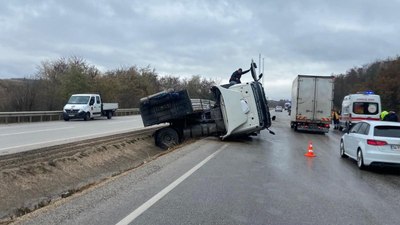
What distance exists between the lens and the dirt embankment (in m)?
9.48

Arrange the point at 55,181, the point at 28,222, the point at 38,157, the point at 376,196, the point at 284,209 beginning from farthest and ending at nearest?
the point at 38,157
the point at 55,181
the point at 376,196
the point at 284,209
the point at 28,222

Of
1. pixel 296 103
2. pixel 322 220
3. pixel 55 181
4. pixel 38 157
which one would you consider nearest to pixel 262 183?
pixel 322 220

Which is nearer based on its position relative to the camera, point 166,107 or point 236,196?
point 236,196

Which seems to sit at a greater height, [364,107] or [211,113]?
[364,107]

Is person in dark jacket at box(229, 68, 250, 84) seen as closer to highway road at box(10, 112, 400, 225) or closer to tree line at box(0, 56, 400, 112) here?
tree line at box(0, 56, 400, 112)

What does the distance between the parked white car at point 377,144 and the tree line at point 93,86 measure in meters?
9.62

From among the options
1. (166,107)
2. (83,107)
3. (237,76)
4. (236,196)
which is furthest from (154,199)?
(83,107)

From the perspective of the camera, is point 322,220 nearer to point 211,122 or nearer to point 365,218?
point 365,218

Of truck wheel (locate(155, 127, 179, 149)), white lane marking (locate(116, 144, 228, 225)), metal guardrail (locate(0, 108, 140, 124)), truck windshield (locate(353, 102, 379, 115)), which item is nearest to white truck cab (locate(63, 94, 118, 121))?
metal guardrail (locate(0, 108, 140, 124))

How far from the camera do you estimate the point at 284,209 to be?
268 inches

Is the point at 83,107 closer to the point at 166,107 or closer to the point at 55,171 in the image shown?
the point at 166,107

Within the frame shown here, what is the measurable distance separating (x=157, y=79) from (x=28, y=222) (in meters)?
81.9

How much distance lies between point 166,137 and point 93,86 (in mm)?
35591

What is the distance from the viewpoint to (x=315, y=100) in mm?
27750
